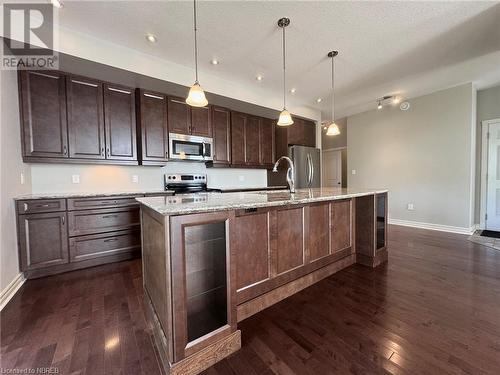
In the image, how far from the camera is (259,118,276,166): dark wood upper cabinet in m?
4.53

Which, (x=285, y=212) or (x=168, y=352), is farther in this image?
(x=285, y=212)

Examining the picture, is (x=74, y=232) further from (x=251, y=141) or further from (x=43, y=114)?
(x=251, y=141)

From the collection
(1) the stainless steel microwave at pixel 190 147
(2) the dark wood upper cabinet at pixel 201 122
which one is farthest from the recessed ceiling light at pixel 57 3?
(2) the dark wood upper cabinet at pixel 201 122

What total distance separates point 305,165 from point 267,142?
999 mm

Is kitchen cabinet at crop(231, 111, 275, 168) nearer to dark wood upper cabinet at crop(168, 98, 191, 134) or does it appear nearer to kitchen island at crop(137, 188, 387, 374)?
dark wood upper cabinet at crop(168, 98, 191, 134)

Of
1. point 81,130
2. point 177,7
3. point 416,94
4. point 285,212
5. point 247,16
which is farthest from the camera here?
point 416,94

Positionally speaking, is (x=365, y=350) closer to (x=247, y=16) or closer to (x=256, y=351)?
(x=256, y=351)

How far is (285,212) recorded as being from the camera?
6.00 ft

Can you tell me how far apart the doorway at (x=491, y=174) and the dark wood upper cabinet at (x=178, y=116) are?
564cm

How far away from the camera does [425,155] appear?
4.37m

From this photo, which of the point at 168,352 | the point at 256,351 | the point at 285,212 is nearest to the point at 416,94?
the point at 285,212

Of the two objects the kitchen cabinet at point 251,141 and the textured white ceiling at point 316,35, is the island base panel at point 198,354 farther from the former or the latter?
the kitchen cabinet at point 251,141

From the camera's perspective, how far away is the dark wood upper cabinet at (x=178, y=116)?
333cm

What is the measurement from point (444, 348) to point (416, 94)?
4.70 meters
